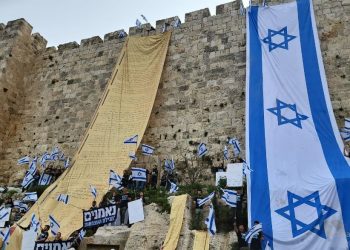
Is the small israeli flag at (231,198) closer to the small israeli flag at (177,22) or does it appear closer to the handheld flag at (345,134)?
the handheld flag at (345,134)

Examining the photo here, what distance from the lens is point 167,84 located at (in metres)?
9.40

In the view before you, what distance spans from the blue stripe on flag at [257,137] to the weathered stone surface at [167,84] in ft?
3.13

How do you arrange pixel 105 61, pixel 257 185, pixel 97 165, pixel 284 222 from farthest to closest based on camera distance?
pixel 105 61 < pixel 97 165 < pixel 257 185 < pixel 284 222

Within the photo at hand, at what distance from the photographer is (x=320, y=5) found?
8.55 meters

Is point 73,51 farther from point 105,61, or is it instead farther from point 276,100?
point 276,100

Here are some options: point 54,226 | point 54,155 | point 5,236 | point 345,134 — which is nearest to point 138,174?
point 54,226

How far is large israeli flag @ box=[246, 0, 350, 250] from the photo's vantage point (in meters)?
5.04

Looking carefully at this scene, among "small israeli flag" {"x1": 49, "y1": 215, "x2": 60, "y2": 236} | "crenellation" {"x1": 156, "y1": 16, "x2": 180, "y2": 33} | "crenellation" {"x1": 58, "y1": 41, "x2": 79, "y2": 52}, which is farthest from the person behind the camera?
"crenellation" {"x1": 58, "y1": 41, "x2": 79, "y2": 52}

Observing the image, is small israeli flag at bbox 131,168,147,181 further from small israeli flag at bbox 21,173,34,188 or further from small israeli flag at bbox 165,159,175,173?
small israeli flag at bbox 21,173,34,188

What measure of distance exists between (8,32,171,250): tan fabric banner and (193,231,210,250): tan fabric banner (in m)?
2.57

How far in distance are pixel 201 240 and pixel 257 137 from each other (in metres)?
2.11

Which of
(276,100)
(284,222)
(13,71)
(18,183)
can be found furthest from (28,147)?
(284,222)

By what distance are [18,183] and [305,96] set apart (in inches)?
289

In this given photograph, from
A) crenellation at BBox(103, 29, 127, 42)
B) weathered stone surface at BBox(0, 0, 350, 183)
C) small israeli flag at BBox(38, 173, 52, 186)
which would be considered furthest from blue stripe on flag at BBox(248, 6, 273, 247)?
small israeli flag at BBox(38, 173, 52, 186)
